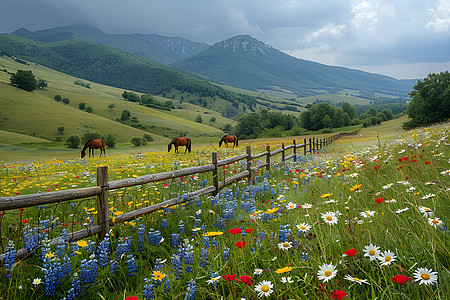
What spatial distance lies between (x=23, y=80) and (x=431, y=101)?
4113 inches

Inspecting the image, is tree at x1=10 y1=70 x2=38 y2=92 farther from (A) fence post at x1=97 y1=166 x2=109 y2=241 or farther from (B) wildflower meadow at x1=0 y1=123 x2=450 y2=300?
(B) wildflower meadow at x1=0 y1=123 x2=450 y2=300

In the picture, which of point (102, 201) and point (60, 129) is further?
point (60, 129)

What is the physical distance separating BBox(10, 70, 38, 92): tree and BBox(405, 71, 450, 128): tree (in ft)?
316

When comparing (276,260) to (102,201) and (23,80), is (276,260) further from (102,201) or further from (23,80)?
(23,80)

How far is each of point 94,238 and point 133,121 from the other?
8462 cm

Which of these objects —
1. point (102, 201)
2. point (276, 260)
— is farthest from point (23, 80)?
point (276, 260)

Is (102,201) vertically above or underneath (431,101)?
underneath

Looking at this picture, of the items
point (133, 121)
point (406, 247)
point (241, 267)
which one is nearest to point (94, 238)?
point (241, 267)

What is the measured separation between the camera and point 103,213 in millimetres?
4008

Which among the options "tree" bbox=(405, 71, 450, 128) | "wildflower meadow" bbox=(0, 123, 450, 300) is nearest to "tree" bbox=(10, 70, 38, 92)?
"wildflower meadow" bbox=(0, 123, 450, 300)

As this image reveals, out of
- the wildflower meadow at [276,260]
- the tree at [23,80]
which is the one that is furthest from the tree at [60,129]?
the wildflower meadow at [276,260]

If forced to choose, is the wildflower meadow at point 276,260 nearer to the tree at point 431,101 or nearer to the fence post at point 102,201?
the fence post at point 102,201

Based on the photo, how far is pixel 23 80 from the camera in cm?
7094

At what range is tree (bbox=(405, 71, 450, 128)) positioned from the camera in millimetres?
53969
